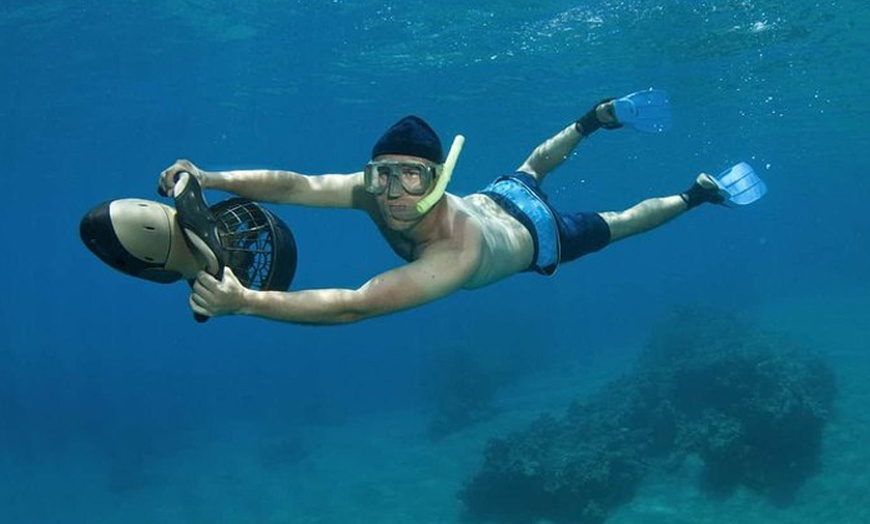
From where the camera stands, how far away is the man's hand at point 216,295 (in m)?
3.90

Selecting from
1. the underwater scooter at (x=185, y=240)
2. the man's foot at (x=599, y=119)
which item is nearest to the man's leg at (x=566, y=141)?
the man's foot at (x=599, y=119)

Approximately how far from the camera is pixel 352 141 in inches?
1511

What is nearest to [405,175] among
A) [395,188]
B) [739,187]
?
[395,188]

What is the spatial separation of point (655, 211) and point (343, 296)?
527 centimetres

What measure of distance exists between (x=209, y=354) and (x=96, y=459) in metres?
49.3

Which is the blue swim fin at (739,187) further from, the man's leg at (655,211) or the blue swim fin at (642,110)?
the blue swim fin at (642,110)

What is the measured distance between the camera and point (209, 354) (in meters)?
76.4

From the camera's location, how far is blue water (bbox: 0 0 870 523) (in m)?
19.4

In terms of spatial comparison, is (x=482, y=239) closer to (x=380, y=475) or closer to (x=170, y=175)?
(x=170, y=175)

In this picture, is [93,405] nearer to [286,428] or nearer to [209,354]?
[286,428]

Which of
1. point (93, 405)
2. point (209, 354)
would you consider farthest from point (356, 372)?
point (209, 354)

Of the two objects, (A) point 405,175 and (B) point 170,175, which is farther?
(A) point 405,175

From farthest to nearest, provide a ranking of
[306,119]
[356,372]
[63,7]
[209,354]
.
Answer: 1. [209,354]
2. [356,372]
3. [306,119]
4. [63,7]

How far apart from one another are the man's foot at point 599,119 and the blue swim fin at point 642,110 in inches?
2.3
